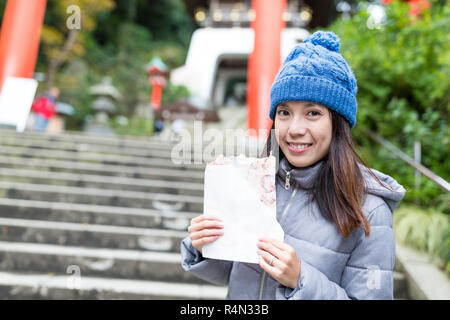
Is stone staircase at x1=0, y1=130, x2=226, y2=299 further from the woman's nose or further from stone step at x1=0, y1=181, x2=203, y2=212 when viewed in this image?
the woman's nose

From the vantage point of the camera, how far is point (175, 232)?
9.59ft

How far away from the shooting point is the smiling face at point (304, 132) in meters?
0.99

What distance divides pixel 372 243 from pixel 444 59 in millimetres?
2945

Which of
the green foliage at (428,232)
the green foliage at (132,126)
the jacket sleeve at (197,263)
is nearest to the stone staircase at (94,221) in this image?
the green foliage at (428,232)

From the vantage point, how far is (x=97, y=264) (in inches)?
98.0

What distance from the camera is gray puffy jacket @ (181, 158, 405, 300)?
899mm

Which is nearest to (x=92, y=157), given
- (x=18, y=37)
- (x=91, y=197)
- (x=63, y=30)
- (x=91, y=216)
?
(x=91, y=197)

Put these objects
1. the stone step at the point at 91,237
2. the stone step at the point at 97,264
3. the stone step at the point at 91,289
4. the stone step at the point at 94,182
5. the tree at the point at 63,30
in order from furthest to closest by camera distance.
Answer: the tree at the point at 63,30, the stone step at the point at 94,182, the stone step at the point at 91,237, the stone step at the point at 97,264, the stone step at the point at 91,289

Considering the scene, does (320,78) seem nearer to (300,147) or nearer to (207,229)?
(300,147)

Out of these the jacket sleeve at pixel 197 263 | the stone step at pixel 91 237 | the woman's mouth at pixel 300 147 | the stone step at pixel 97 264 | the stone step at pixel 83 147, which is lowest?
the stone step at pixel 97 264

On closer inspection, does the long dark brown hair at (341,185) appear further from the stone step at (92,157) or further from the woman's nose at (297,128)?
the stone step at (92,157)

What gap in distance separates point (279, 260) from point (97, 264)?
2095 mm

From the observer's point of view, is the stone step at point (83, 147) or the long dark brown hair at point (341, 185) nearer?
the long dark brown hair at point (341, 185)

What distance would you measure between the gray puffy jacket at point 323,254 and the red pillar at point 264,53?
5.75 m
